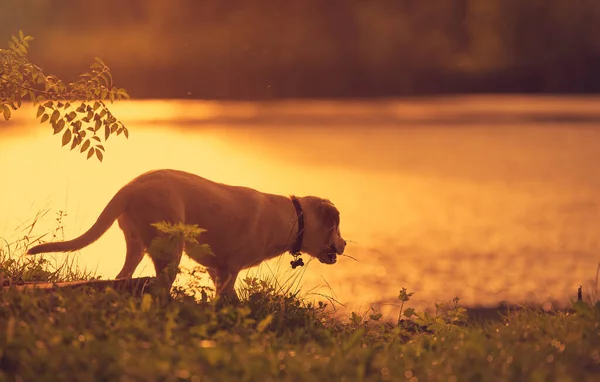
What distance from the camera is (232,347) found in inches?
230

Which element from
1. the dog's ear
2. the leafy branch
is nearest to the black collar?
the dog's ear

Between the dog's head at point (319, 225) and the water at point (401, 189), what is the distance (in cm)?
40

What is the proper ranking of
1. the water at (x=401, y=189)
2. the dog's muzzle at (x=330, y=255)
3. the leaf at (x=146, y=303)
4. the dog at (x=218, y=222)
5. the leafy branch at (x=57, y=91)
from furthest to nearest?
1. the water at (x=401, y=189)
2. the dog's muzzle at (x=330, y=255)
3. the leafy branch at (x=57, y=91)
4. the dog at (x=218, y=222)
5. the leaf at (x=146, y=303)

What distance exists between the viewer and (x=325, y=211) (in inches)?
353

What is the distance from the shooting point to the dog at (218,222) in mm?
7727

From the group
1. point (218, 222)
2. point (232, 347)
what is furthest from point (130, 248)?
point (232, 347)

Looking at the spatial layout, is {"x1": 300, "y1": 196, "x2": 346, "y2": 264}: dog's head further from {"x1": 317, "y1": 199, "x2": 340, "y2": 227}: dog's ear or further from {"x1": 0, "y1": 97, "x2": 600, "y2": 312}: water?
{"x1": 0, "y1": 97, "x2": 600, "y2": 312}: water

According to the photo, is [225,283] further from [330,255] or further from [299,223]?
[330,255]

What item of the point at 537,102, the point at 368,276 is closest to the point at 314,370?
the point at 368,276

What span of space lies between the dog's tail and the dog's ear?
6.48 feet

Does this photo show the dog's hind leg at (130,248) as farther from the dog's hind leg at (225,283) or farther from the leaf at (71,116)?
the leaf at (71,116)

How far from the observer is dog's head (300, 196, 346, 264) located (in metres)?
8.96

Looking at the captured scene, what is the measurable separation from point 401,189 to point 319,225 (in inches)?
968

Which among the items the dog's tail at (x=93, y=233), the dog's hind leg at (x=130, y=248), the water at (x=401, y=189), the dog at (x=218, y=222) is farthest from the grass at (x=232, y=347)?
the water at (x=401, y=189)
